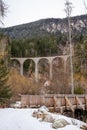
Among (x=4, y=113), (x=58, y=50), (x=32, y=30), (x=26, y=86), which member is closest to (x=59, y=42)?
(x=58, y=50)

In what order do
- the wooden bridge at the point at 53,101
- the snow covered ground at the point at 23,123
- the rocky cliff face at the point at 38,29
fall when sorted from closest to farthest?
the snow covered ground at the point at 23,123 < the wooden bridge at the point at 53,101 < the rocky cliff face at the point at 38,29

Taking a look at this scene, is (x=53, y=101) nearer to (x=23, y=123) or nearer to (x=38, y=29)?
(x=23, y=123)

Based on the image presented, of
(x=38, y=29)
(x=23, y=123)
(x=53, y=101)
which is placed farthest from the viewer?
(x=38, y=29)

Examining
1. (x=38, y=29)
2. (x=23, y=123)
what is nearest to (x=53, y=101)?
(x=23, y=123)

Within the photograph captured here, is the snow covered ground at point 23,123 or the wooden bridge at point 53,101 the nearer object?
the snow covered ground at point 23,123

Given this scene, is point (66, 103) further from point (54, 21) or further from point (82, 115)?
point (54, 21)

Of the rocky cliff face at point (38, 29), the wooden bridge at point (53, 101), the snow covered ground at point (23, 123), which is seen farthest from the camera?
the rocky cliff face at point (38, 29)

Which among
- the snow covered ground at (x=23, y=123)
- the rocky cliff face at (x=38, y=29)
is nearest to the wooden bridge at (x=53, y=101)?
the snow covered ground at (x=23, y=123)

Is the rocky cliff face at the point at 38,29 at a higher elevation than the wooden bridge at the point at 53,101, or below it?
higher

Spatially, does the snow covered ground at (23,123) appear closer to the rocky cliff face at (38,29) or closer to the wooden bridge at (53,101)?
the wooden bridge at (53,101)

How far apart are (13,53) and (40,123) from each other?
67.6 metres

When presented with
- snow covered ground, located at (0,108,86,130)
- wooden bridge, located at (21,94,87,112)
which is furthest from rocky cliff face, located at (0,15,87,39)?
snow covered ground, located at (0,108,86,130)

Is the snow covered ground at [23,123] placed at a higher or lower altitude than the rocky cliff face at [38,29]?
lower

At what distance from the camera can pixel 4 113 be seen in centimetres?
1580
